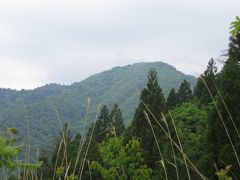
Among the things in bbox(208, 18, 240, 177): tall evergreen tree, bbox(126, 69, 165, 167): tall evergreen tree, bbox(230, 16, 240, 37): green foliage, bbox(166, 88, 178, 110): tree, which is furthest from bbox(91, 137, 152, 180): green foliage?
bbox(166, 88, 178, 110): tree

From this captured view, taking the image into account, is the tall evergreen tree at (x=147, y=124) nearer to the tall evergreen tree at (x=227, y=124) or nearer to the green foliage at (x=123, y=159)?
the green foliage at (x=123, y=159)

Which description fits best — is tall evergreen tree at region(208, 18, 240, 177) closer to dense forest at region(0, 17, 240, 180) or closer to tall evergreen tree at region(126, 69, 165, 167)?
dense forest at region(0, 17, 240, 180)

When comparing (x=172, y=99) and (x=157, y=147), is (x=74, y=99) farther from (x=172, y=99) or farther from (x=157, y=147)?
(x=157, y=147)

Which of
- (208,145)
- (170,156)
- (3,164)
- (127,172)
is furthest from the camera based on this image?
(127,172)

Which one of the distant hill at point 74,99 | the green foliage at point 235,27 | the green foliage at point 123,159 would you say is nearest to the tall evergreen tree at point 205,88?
the green foliage at point 123,159

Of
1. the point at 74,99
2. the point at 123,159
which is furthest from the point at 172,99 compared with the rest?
the point at 74,99

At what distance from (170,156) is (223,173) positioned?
9304 millimetres

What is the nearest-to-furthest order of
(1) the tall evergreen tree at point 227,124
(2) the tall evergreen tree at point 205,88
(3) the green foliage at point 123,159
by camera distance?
(1) the tall evergreen tree at point 227,124 < (3) the green foliage at point 123,159 < (2) the tall evergreen tree at point 205,88

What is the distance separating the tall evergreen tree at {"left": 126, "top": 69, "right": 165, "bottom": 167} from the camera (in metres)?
22.9

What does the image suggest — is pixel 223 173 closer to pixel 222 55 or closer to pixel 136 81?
pixel 222 55

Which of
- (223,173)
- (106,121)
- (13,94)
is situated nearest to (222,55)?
(106,121)

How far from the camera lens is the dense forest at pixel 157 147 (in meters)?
3.31

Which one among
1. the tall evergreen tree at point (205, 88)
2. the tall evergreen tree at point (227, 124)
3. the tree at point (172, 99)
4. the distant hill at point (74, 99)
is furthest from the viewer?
the distant hill at point (74, 99)

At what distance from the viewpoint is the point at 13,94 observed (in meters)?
164
